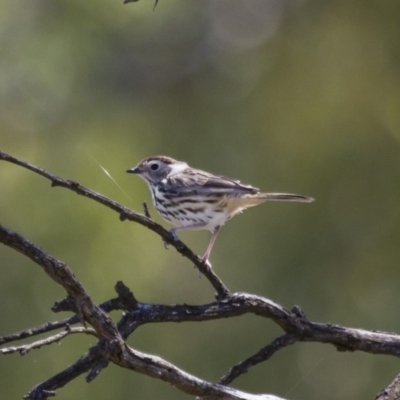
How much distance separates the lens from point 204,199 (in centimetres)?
525

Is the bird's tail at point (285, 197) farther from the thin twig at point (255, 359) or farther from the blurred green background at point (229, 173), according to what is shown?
the blurred green background at point (229, 173)

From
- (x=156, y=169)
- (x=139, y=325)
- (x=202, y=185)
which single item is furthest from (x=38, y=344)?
(x=156, y=169)

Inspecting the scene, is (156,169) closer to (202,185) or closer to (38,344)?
(202,185)

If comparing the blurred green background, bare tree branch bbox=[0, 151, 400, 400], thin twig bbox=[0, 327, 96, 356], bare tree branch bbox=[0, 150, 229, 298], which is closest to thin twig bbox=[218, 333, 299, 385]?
bare tree branch bbox=[0, 151, 400, 400]

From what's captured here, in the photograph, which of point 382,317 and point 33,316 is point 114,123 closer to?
point 33,316

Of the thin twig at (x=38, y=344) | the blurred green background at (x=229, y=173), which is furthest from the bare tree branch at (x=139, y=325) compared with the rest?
the blurred green background at (x=229, y=173)

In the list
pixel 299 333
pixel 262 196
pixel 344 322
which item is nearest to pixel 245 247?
pixel 344 322

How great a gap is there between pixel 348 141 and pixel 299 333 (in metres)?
5.45

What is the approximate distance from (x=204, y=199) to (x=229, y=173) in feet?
12.3

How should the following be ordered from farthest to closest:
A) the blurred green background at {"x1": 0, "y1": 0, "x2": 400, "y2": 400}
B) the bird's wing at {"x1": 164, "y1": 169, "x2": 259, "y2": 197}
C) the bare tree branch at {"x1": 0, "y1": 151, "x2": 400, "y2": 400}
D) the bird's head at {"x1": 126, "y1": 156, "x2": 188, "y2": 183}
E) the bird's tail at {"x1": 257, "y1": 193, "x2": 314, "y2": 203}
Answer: the blurred green background at {"x1": 0, "y1": 0, "x2": 400, "y2": 400} → the bird's head at {"x1": 126, "y1": 156, "x2": 188, "y2": 183} → the bird's wing at {"x1": 164, "y1": 169, "x2": 259, "y2": 197} → the bird's tail at {"x1": 257, "y1": 193, "x2": 314, "y2": 203} → the bare tree branch at {"x1": 0, "y1": 151, "x2": 400, "y2": 400}

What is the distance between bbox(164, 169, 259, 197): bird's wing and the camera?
5.23 m

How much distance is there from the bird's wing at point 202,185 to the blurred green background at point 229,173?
7.73ft

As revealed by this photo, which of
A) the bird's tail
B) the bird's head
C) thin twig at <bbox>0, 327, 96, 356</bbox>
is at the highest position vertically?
the bird's head

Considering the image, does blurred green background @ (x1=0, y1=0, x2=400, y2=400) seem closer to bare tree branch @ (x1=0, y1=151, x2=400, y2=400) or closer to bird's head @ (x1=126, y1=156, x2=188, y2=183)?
bird's head @ (x1=126, y1=156, x2=188, y2=183)
